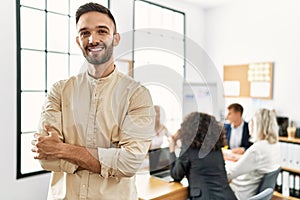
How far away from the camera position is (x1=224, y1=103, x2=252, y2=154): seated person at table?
3135mm

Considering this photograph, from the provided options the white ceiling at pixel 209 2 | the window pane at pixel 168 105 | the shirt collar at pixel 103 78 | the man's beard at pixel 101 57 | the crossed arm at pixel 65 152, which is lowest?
the crossed arm at pixel 65 152

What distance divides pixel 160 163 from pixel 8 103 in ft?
4.40

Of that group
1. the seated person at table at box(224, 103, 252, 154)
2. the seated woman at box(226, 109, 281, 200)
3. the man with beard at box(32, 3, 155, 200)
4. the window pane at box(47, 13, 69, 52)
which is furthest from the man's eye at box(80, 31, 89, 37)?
the seated person at table at box(224, 103, 252, 154)

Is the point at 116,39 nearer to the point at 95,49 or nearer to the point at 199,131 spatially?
the point at 95,49

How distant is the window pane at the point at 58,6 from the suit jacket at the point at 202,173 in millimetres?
1745

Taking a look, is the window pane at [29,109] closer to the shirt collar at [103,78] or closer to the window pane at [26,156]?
the window pane at [26,156]

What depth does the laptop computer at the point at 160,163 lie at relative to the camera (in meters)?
2.03

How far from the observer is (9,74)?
215cm

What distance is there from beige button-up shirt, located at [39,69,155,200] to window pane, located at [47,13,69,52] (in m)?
1.51

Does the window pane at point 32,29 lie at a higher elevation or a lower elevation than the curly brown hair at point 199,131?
higher

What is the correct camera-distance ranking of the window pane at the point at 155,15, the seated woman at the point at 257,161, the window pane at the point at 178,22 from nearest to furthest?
the seated woman at the point at 257,161
the window pane at the point at 155,15
the window pane at the point at 178,22

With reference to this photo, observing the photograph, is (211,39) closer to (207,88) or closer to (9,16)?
(207,88)

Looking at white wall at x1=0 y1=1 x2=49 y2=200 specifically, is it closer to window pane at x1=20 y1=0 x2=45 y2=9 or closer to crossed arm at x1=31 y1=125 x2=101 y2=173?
window pane at x1=20 y1=0 x2=45 y2=9

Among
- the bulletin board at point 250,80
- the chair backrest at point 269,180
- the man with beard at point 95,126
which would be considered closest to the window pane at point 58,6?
the man with beard at point 95,126
